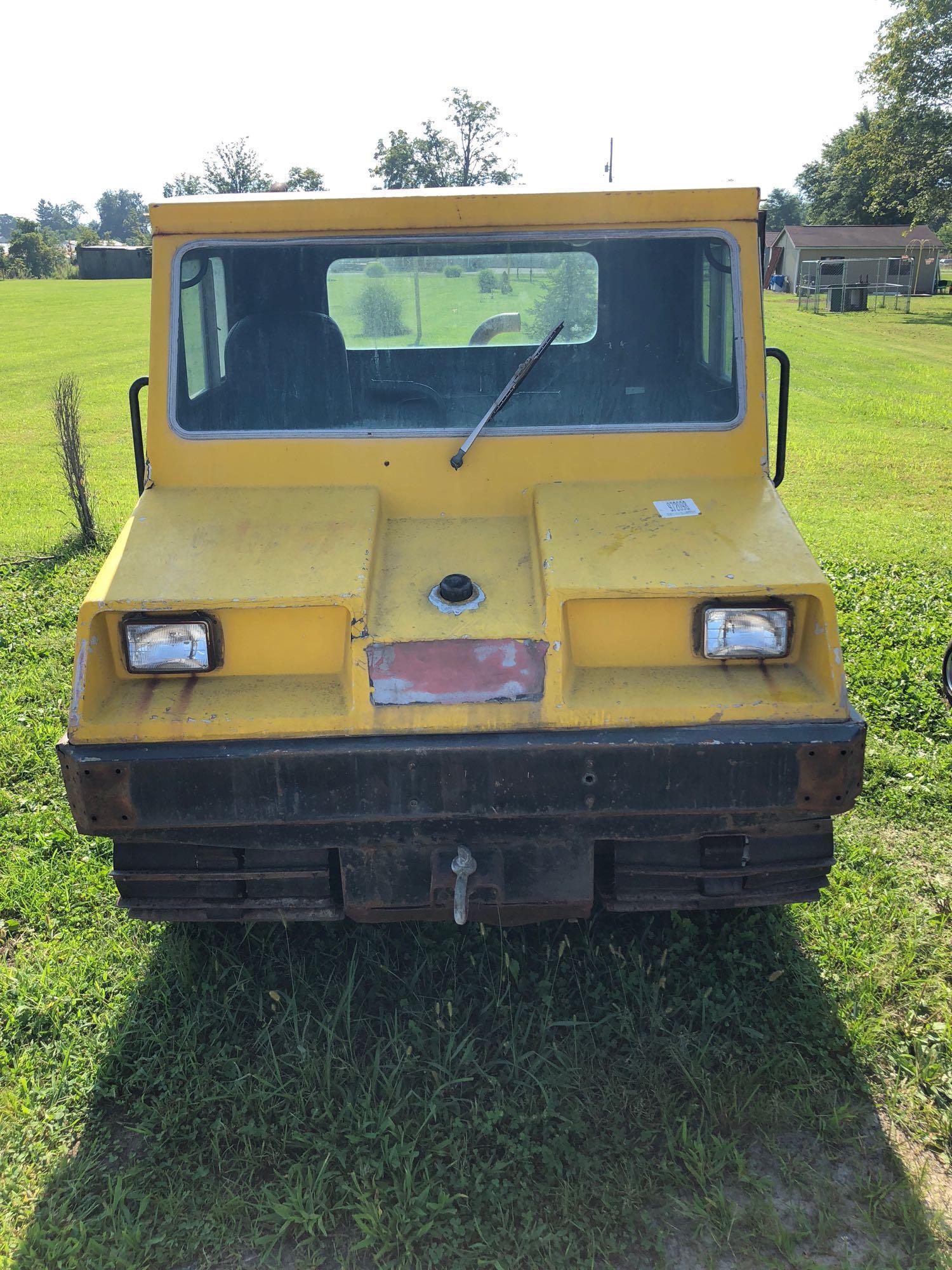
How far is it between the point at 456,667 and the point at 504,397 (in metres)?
1.06

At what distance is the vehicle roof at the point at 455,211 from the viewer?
3.29m

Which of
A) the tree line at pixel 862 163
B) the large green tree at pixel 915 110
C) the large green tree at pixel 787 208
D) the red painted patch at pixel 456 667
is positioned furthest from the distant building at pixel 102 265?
the large green tree at pixel 787 208

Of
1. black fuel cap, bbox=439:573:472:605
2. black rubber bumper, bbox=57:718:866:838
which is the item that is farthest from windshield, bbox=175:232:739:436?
black rubber bumper, bbox=57:718:866:838

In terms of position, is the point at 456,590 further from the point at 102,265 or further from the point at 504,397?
the point at 102,265

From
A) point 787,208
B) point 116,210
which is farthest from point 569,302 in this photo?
point 116,210

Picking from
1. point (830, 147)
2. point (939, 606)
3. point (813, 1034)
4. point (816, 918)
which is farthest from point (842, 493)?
point (830, 147)

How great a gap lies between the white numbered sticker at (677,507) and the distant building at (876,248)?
4570cm

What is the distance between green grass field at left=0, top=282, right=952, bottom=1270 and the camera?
2.52 m

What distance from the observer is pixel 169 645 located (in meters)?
2.90

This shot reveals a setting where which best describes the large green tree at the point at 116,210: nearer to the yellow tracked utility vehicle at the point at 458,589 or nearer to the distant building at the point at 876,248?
the distant building at the point at 876,248

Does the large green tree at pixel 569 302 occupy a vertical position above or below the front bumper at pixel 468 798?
above

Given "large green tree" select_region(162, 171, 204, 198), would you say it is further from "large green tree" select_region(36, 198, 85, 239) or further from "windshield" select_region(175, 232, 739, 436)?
"large green tree" select_region(36, 198, 85, 239)

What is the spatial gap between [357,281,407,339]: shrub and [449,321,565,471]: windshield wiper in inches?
24.6

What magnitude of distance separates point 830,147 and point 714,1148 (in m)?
75.4
